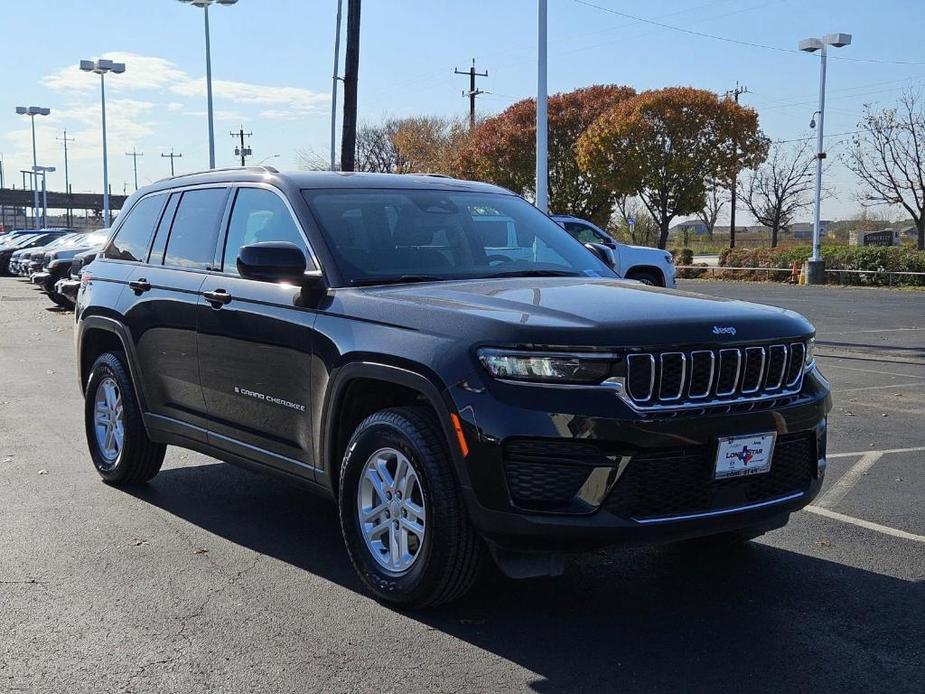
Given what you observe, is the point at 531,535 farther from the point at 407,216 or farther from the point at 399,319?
the point at 407,216

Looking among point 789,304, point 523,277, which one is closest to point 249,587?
point 523,277

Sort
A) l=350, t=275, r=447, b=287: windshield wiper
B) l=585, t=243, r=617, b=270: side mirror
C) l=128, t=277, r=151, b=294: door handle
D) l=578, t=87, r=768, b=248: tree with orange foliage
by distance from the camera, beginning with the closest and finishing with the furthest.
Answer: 1. l=350, t=275, r=447, b=287: windshield wiper
2. l=585, t=243, r=617, b=270: side mirror
3. l=128, t=277, r=151, b=294: door handle
4. l=578, t=87, r=768, b=248: tree with orange foliage

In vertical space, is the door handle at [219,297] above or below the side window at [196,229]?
below

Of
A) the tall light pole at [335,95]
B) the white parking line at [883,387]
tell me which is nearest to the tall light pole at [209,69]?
the tall light pole at [335,95]

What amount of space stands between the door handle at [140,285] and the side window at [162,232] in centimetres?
13

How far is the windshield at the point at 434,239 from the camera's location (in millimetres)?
5188

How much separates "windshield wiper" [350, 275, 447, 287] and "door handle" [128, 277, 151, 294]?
6.23 feet

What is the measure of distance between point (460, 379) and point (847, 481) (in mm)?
3704

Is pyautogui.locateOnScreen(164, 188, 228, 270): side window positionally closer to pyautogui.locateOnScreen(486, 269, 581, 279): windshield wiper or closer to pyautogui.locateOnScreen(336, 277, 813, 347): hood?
pyautogui.locateOnScreen(336, 277, 813, 347): hood

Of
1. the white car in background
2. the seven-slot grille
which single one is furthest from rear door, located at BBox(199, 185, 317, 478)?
the white car in background

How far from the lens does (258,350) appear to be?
5.32 meters

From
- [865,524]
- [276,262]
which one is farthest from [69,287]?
[865,524]

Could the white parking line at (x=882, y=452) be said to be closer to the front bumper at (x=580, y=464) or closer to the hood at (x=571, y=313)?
the hood at (x=571, y=313)

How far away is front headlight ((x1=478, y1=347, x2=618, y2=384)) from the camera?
401cm
